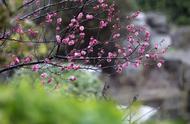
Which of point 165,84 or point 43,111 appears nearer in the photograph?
point 43,111

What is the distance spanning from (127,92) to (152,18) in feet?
19.7

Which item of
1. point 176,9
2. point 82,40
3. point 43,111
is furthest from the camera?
point 176,9

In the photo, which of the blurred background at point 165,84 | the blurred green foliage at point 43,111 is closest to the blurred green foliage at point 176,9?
the blurred background at point 165,84

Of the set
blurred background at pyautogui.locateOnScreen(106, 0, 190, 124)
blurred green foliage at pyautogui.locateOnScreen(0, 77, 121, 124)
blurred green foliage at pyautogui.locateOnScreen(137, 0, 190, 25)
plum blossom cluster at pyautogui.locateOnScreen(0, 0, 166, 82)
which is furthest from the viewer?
blurred green foliage at pyautogui.locateOnScreen(137, 0, 190, 25)

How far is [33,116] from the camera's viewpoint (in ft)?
4.20

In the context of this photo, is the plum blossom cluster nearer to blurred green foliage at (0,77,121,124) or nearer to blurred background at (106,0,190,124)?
blurred green foliage at (0,77,121,124)

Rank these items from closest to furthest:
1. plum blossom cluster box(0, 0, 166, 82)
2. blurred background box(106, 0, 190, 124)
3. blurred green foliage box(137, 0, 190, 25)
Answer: plum blossom cluster box(0, 0, 166, 82) < blurred background box(106, 0, 190, 124) < blurred green foliage box(137, 0, 190, 25)

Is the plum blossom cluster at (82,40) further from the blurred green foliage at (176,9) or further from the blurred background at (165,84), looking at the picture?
the blurred green foliage at (176,9)

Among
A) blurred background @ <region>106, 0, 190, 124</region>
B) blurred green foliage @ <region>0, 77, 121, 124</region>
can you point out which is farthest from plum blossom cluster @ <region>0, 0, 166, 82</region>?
blurred background @ <region>106, 0, 190, 124</region>

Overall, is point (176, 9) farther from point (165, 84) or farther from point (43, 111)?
point (43, 111)

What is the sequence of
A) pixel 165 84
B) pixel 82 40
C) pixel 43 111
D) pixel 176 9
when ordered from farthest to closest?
pixel 176 9 < pixel 165 84 < pixel 82 40 < pixel 43 111

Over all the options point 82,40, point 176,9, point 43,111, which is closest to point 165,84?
point 176,9

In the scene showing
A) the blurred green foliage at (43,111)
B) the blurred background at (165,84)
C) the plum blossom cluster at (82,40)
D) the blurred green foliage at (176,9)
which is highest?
the blurred green foliage at (43,111)

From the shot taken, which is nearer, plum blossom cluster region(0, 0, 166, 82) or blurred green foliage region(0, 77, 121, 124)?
blurred green foliage region(0, 77, 121, 124)
